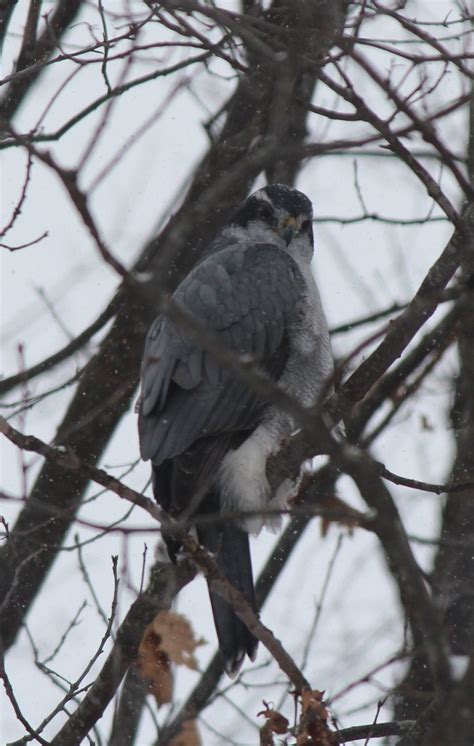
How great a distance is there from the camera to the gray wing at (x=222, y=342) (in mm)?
4547

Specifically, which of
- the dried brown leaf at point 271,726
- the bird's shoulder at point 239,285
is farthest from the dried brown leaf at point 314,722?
the bird's shoulder at point 239,285

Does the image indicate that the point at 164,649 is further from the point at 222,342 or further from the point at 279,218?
the point at 279,218

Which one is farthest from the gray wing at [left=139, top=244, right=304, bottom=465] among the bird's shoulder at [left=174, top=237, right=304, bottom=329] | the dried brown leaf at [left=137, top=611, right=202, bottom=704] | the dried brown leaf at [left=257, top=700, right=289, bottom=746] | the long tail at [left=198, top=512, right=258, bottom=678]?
the dried brown leaf at [left=257, top=700, right=289, bottom=746]

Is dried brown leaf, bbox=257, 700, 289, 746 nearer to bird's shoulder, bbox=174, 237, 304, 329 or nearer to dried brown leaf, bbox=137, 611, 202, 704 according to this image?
dried brown leaf, bbox=137, 611, 202, 704

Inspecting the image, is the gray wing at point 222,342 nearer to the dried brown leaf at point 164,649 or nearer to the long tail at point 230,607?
the long tail at point 230,607

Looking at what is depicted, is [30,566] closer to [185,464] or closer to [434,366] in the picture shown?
[185,464]

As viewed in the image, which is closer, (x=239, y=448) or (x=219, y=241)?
(x=239, y=448)

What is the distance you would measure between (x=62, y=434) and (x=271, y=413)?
1041 mm

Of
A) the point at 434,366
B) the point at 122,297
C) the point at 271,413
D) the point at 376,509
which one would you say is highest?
the point at 434,366

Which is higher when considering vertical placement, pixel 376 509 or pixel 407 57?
pixel 407 57

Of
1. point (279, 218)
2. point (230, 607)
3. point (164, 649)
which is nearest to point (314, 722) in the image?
point (164, 649)

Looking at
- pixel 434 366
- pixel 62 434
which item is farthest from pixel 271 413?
pixel 434 366

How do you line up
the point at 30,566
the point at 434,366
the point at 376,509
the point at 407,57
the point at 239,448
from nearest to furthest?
the point at 376,509, the point at 407,57, the point at 239,448, the point at 30,566, the point at 434,366

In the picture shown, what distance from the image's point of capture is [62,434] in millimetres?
5047
